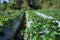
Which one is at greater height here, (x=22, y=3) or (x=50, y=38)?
(x=50, y=38)

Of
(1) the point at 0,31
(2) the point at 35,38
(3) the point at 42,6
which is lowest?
(3) the point at 42,6

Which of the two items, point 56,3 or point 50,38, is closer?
point 50,38

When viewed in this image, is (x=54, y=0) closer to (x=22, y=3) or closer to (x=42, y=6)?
(x=42, y=6)

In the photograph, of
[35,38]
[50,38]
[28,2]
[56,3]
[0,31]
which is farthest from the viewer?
[28,2]

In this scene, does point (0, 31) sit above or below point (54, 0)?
above

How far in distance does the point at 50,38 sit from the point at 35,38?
1.25 ft

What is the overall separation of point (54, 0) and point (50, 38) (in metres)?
64.2

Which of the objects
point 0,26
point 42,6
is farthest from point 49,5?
point 0,26

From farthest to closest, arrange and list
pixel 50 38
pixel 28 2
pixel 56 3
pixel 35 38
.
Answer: pixel 28 2, pixel 56 3, pixel 35 38, pixel 50 38

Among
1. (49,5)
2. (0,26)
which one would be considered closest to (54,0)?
(49,5)

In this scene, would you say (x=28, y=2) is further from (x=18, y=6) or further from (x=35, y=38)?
(x=35, y=38)

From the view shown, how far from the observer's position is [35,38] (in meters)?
3.72

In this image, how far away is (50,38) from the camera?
3414mm

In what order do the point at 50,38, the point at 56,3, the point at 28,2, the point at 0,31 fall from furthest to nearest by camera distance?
the point at 28,2
the point at 56,3
the point at 0,31
the point at 50,38
